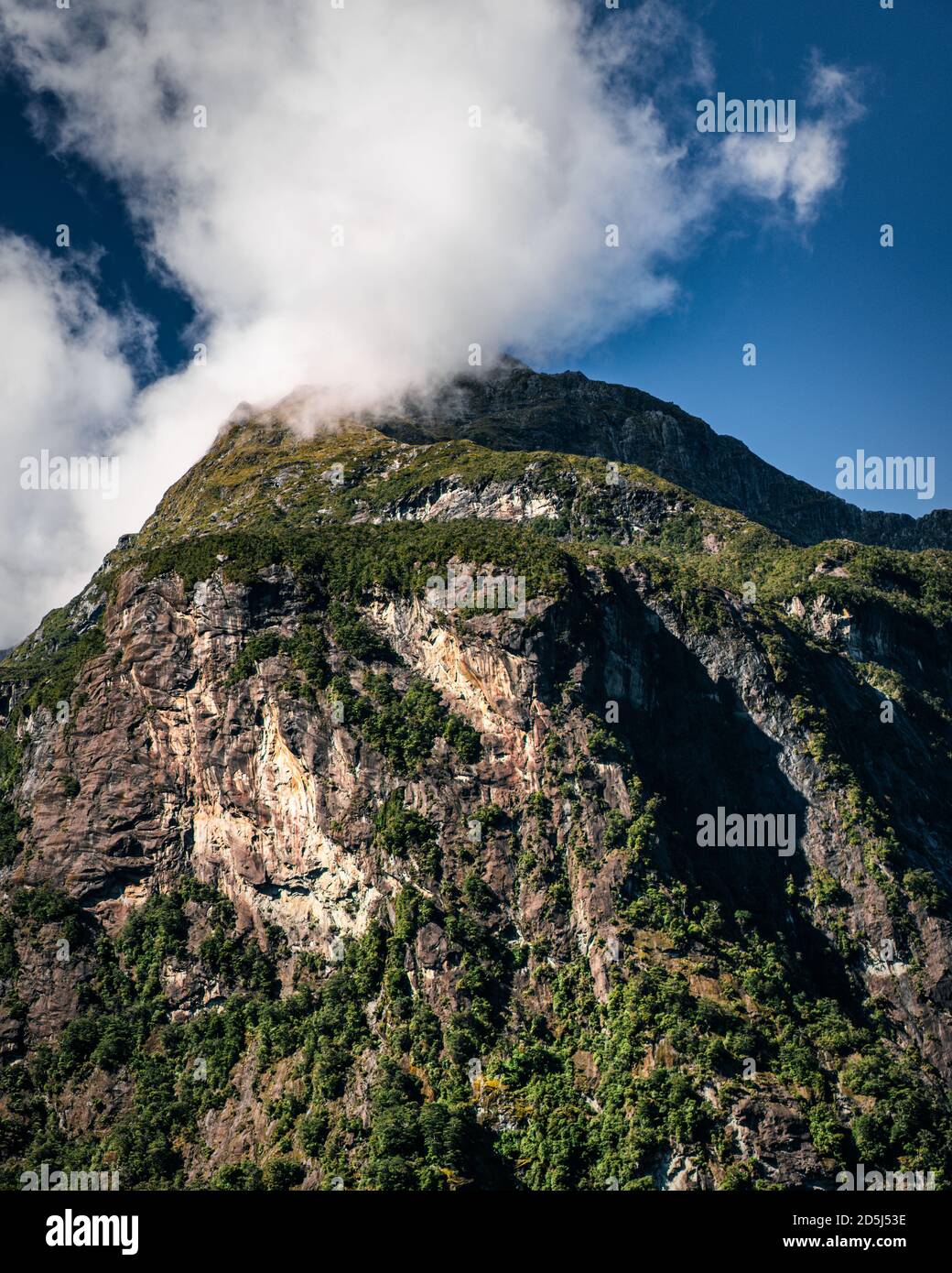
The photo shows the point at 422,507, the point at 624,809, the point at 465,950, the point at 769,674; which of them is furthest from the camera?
the point at 422,507

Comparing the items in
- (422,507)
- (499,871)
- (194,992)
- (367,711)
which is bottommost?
(194,992)

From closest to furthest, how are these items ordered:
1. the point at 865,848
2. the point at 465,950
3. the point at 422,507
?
the point at 465,950, the point at 865,848, the point at 422,507

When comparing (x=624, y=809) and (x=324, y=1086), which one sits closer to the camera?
(x=324, y=1086)

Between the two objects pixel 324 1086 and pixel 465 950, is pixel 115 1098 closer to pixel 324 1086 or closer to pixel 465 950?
pixel 324 1086
